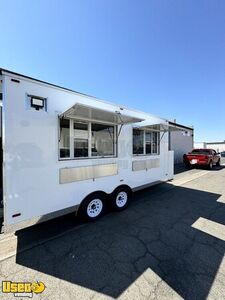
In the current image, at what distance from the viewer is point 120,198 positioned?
4.60m

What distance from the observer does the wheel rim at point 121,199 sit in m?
4.49

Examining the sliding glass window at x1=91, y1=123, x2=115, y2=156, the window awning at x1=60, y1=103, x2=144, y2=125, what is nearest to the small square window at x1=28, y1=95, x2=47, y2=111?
the window awning at x1=60, y1=103, x2=144, y2=125

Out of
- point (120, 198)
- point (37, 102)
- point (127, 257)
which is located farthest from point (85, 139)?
point (127, 257)

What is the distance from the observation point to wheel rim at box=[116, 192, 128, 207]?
4.49m

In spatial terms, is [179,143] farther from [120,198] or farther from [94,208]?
[94,208]

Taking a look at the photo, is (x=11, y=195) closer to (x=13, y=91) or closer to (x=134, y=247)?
(x=13, y=91)

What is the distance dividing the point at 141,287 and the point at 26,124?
303 cm

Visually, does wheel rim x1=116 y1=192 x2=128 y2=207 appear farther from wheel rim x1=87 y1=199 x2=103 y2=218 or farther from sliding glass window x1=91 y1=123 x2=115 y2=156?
sliding glass window x1=91 y1=123 x2=115 y2=156

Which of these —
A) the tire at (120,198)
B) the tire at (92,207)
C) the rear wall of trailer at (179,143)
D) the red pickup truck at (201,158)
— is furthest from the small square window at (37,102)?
the rear wall of trailer at (179,143)

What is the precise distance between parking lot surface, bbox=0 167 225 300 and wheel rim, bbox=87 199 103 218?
0.21m

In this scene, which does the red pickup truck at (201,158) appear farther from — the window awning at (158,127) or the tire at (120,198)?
the tire at (120,198)

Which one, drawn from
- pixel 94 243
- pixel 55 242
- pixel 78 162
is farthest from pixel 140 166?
pixel 55 242

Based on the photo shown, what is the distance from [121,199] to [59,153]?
2.30 metres

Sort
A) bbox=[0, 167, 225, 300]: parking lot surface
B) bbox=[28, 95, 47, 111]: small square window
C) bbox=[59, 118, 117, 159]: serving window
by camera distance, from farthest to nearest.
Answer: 1. bbox=[59, 118, 117, 159]: serving window
2. bbox=[28, 95, 47, 111]: small square window
3. bbox=[0, 167, 225, 300]: parking lot surface
